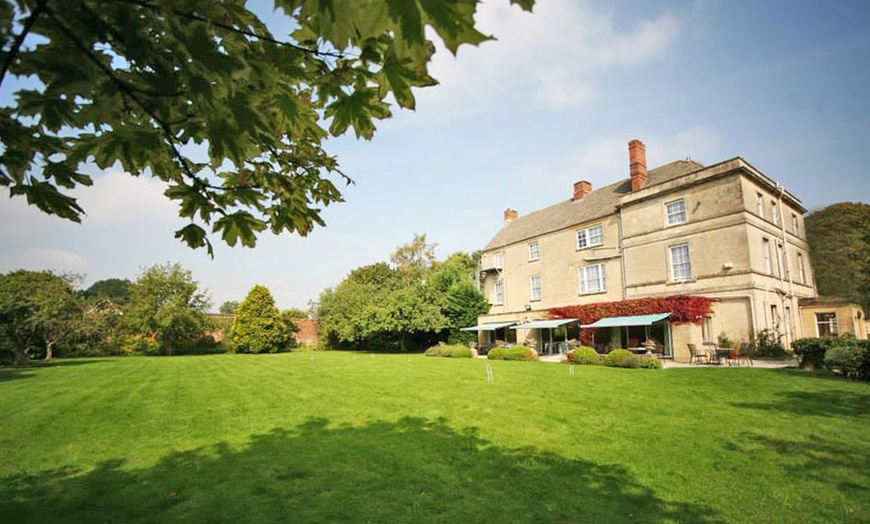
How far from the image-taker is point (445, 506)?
481 cm

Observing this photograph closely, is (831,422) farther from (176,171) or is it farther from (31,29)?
(31,29)

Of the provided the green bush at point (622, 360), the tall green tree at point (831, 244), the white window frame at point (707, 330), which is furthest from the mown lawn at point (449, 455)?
the tall green tree at point (831, 244)

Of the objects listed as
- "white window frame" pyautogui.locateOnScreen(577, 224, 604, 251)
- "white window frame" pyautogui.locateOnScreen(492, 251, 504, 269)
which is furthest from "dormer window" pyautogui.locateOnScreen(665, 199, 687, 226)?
"white window frame" pyautogui.locateOnScreen(492, 251, 504, 269)

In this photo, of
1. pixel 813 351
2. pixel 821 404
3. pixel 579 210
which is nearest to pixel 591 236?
pixel 579 210

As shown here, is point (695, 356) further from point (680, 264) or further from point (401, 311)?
point (401, 311)

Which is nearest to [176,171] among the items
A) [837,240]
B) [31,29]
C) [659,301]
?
[31,29]

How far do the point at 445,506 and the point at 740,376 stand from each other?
13.4 m

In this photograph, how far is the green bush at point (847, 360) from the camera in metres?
12.5

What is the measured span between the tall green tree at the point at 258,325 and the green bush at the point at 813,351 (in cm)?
3793

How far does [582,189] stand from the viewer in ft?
110

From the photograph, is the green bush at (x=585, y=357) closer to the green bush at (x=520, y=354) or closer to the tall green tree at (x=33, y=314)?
the green bush at (x=520, y=354)

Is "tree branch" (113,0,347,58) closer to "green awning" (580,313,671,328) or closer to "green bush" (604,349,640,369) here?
"green bush" (604,349,640,369)

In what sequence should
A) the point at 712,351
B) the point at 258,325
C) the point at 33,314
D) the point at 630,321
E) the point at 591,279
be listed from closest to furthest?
the point at 712,351
the point at 33,314
the point at 630,321
the point at 591,279
the point at 258,325

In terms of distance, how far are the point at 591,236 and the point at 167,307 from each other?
36215mm
